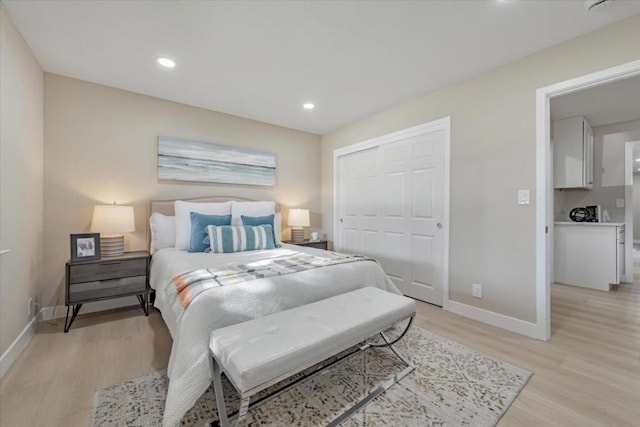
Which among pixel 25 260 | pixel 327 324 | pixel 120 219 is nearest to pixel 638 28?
pixel 327 324

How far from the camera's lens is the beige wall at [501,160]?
6.86 ft

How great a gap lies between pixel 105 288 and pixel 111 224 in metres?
0.61

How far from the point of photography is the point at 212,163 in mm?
3533

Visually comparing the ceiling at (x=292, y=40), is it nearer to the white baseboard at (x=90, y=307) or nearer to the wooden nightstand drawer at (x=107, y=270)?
the wooden nightstand drawer at (x=107, y=270)

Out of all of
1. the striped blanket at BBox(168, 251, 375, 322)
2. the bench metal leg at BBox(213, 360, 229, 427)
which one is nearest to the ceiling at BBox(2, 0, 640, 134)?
the striped blanket at BBox(168, 251, 375, 322)

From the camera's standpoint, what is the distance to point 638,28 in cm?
184

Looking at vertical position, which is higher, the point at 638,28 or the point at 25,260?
the point at 638,28

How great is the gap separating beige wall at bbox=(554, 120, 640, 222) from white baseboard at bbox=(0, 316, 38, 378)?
664cm

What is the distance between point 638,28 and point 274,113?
3.38 m

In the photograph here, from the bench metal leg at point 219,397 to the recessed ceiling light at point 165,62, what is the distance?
251cm

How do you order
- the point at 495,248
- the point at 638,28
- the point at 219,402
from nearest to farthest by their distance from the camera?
the point at 219,402 < the point at 638,28 < the point at 495,248

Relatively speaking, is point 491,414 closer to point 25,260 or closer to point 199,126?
point 25,260

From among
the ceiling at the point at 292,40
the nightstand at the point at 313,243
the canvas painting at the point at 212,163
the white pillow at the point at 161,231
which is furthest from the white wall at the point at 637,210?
the white pillow at the point at 161,231

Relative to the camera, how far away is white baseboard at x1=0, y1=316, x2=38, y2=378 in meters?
1.75
